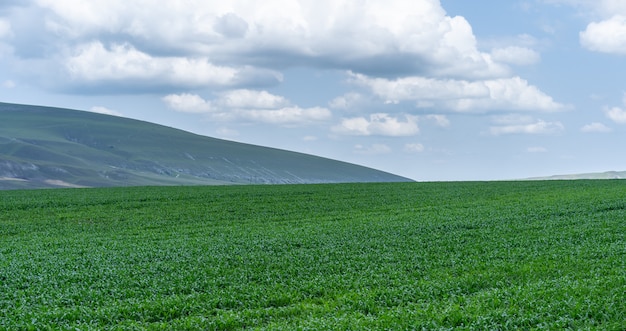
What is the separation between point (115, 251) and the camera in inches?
1192

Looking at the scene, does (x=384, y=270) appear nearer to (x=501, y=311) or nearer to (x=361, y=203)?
(x=501, y=311)

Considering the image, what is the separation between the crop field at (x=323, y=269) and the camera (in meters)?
17.2

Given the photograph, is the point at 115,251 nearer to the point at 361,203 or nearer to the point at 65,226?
the point at 65,226

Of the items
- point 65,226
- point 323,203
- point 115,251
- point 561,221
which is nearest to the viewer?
point 115,251

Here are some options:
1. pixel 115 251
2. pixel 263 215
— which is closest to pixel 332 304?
pixel 115 251

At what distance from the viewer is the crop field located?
17.2 metres

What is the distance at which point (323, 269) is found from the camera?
24.4 meters

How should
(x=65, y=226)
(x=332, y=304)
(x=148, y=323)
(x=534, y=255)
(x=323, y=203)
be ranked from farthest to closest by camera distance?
(x=323, y=203)
(x=65, y=226)
(x=534, y=255)
(x=332, y=304)
(x=148, y=323)

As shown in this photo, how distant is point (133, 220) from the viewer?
46219 millimetres

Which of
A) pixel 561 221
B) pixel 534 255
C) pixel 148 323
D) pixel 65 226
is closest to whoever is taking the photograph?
pixel 148 323

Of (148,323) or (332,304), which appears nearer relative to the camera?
(148,323)

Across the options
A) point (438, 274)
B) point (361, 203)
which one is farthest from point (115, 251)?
point (361, 203)

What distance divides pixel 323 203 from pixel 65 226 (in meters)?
21.5

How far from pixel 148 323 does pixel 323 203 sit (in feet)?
128
